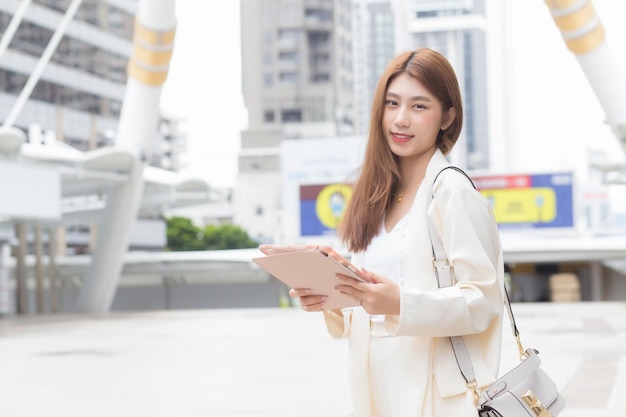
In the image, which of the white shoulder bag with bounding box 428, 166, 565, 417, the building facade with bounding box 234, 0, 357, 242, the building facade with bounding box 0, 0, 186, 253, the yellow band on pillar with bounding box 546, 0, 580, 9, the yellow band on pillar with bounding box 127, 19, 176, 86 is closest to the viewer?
the white shoulder bag with bounding box 428, 166, 565, 417

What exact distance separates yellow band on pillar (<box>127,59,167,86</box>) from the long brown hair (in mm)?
22271

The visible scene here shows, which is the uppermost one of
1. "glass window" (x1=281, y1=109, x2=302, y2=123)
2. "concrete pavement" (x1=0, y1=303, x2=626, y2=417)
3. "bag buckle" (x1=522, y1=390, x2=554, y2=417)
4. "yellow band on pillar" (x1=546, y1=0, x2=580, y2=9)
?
"glass window" (x1=281, y1=109, x2=302, y2=123)

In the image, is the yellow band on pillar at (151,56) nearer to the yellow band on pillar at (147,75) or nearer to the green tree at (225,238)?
the yellow band on pillar at (147,75)

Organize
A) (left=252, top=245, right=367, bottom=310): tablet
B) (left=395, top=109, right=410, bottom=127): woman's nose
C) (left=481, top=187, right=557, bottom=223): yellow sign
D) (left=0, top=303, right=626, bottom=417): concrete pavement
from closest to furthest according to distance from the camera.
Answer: (left=252, top=245, right=367, bottom=310): tablet, (left=395, top=109, right=410, bottom=127): woman's nose, (left=0, top=303, right=626, bottom=417): concrete pavement, (left=481, top=187, right=557, bottom=223): yellow sign

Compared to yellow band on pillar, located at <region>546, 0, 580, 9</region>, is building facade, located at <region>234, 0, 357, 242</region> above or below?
above

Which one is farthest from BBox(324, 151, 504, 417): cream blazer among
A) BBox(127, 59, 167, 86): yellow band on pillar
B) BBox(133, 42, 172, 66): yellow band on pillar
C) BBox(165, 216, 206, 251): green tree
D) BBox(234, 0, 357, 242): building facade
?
BBox(234, 0, 357, 242): building facade

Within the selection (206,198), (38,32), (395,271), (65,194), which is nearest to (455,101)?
(395,271)

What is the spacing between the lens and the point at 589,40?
71.8 feet

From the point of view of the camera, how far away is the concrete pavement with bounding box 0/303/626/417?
29.2ft

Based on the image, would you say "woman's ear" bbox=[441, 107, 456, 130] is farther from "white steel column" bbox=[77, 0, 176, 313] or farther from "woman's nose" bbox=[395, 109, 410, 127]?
"white steel column" bbox=[77, 0, 176, 313]

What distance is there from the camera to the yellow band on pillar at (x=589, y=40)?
71.7 ft

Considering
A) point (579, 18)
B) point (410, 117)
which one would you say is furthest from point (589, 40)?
point (410, 117)

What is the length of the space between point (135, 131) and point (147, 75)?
5.54 feet

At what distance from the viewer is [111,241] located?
93.0ft
